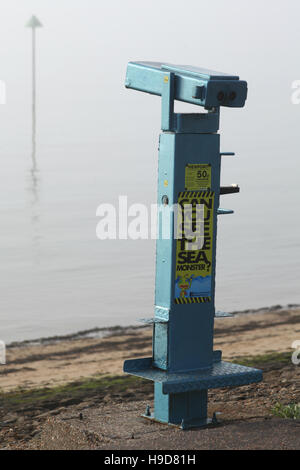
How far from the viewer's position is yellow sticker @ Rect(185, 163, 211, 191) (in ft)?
29.2

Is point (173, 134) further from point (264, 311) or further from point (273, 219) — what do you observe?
point (273, 219)

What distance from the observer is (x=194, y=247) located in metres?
9.02

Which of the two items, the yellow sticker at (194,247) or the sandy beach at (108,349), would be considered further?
the sandy beach at (108,349)

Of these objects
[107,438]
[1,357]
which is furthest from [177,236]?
[1,357]

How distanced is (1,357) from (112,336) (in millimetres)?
1959

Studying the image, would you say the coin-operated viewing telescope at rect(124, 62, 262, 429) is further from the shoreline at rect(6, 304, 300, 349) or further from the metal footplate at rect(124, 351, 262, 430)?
the shoreline at rect(6, 304, 300, 349)

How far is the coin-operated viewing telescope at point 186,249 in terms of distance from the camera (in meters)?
8.84

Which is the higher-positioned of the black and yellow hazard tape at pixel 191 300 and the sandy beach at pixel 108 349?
the black and yellow hazard tape at pixel 191 300

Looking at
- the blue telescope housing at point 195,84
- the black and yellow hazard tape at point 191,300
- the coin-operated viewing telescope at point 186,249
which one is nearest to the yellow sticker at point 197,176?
the coin-operated viewing telescope at point 186,249

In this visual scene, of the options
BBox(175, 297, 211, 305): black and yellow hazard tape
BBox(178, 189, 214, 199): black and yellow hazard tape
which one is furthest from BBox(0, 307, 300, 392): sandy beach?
BBox(178, 189, 214, 199): black and yellow hazard tape

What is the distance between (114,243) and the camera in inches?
1021

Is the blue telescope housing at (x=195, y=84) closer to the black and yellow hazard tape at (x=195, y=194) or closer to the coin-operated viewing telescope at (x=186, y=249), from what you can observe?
the coin-operated viewing telescope at (x=186, y=249)

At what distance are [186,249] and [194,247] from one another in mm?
69

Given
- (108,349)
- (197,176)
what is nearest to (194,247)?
(197,176)
